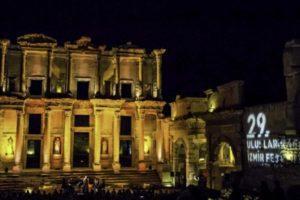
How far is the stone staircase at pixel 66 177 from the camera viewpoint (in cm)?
3484

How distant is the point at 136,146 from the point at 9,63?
16643 millimetres

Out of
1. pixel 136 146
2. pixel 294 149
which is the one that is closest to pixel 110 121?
pixel 136 146

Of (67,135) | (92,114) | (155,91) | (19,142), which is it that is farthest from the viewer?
(155,91)

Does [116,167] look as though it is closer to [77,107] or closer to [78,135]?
[78,135]

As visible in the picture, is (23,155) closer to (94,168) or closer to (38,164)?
(38,164)

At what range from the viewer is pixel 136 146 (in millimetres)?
43625

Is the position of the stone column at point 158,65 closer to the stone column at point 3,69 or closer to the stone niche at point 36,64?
the stone niche at point 36,64

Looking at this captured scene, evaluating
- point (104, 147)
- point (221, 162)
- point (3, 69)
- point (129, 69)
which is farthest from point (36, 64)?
point (221, 162)

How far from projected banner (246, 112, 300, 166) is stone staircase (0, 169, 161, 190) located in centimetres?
1511

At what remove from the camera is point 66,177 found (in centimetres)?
3734

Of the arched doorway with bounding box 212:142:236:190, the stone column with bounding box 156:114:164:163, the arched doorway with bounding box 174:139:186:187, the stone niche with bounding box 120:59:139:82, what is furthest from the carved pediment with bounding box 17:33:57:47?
the arched doorway with bounding box 212:142:236:190

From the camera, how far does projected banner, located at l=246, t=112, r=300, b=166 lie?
21.3 meters

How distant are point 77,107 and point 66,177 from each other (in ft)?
27.6

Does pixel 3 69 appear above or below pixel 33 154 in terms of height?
above
